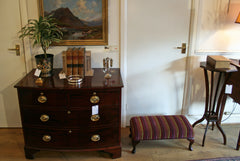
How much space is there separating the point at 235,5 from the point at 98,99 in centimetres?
190

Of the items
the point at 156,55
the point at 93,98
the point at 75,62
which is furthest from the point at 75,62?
the point at 156,55

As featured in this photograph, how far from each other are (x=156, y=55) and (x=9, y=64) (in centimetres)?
171

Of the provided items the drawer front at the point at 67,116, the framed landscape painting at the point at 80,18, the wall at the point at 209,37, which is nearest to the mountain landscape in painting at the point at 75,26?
the framed landscape painting at the point at 80,18

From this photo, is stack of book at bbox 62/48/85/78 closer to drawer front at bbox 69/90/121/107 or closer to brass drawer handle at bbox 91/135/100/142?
drawer front at bbox 69/90/121/107

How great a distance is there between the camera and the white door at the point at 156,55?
8.69ft

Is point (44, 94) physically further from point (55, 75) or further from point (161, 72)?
point (161, 72)

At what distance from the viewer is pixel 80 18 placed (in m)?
2.56

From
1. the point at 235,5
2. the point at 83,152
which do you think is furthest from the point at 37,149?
the point at 235,5

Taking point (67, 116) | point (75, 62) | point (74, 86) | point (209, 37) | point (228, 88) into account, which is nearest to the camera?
point (74, 86)

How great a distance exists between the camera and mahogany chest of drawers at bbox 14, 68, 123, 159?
219 centimetres

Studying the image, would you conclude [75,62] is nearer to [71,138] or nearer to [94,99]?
[94,99]

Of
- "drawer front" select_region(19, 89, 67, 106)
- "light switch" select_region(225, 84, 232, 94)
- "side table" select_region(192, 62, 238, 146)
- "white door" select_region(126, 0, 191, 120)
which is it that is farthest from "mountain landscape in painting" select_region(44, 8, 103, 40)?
"light switch" select_region(225, 84, 232, 94)

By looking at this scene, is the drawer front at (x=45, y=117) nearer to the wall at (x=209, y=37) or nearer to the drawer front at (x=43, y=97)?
the drawer front at (x=43, y=97)

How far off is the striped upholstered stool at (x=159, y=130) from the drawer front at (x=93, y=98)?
1.53 ft
